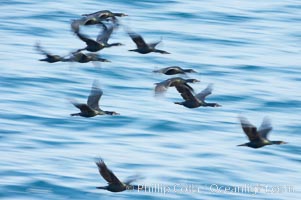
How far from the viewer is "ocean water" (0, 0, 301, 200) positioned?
22.6 m

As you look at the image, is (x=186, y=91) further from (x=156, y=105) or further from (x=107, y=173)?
(x=156, y=105)

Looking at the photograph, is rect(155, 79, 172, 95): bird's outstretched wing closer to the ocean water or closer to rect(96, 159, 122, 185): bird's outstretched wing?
rect(96, 159, 122, 185): bird's outstretched wing

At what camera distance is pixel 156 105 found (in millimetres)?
26484

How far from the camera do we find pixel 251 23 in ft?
108

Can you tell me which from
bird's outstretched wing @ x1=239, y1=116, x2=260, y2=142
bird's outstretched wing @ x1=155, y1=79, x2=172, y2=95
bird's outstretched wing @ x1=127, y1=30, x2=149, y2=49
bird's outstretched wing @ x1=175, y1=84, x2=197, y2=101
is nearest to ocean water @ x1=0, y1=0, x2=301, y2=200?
bird's outstretched wing @ x1=175, y1=84, x2=197, y2=101

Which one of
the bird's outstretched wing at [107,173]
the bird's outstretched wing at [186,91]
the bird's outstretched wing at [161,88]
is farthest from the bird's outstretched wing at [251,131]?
the bird's outstretched wing at [107,173]

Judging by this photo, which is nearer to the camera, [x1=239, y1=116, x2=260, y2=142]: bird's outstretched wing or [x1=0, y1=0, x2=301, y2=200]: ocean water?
[x1=239, y1=116, x2=260, y2=142]: bird's outstretched wing

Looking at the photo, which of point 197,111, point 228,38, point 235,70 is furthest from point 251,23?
point 197,111

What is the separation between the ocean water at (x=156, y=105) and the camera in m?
22.6

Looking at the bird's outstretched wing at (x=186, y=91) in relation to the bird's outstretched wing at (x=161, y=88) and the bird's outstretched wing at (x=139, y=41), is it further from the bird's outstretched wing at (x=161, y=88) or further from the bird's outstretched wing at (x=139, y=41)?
the bird's outstretched wing at (x=139, y=41)

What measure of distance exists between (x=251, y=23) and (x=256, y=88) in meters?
5.58

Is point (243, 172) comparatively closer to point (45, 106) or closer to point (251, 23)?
point (45, 106)

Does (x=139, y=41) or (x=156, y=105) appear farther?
(x=156, y=105)

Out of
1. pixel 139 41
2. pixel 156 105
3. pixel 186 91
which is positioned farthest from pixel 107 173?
pixel 156 105
